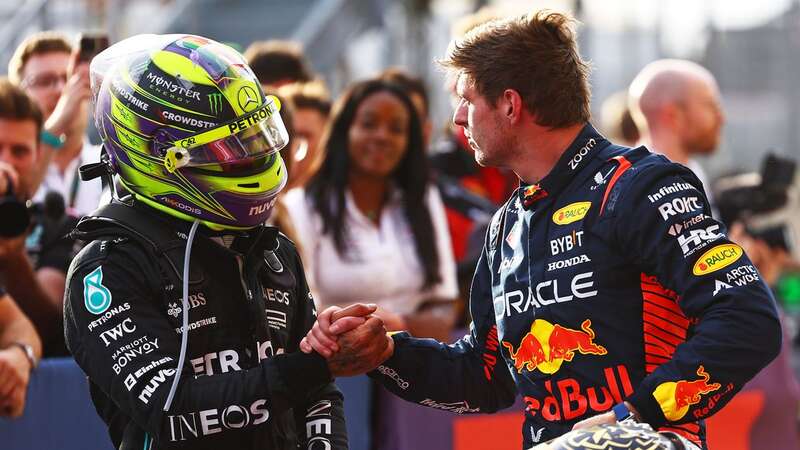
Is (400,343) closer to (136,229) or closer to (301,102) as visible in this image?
(136,229)

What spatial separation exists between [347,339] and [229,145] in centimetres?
62

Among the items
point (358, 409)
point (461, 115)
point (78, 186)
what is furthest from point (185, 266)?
point (358, 409)

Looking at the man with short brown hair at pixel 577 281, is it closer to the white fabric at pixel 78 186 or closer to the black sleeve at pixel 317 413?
the black sleeve at pixel 317 413

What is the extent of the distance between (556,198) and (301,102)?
432 cm

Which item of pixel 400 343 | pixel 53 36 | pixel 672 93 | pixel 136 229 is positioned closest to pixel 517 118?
pixel 400 343

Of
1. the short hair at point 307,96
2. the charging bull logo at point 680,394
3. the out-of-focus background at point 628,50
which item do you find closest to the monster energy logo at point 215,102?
the charging bull logo at point 680,394

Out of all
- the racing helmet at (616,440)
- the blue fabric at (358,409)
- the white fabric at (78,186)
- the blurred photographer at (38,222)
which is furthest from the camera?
the blue fabric at (358,409)

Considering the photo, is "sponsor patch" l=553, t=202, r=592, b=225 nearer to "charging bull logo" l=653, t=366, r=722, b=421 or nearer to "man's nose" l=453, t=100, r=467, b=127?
"man's nose" l=453, t=100, r=467, b=127

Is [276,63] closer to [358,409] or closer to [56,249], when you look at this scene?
[358,409]

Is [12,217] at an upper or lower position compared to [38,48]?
lower

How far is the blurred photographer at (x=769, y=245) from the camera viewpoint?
8.12 m

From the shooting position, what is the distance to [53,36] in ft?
22.9

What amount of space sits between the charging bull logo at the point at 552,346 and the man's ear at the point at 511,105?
0.59 metres

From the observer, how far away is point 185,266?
361 cm
